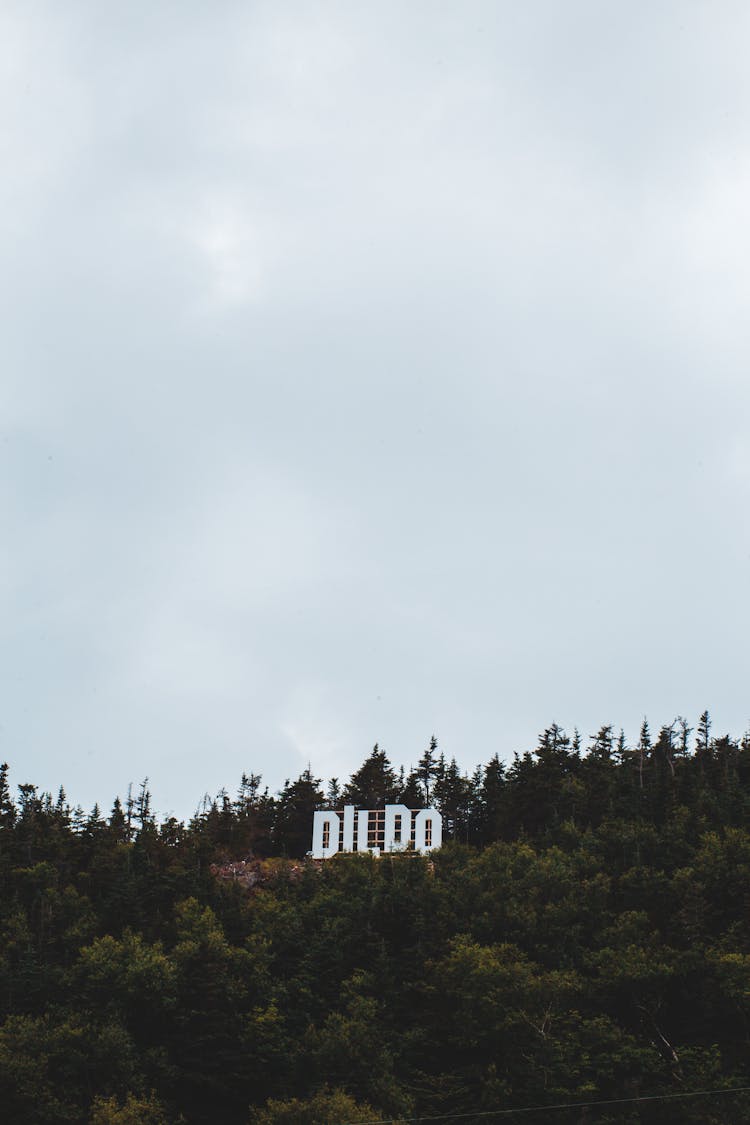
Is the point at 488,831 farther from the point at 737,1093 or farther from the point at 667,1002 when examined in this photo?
the point at 737,1093

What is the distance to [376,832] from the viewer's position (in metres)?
105

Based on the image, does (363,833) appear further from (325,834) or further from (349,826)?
(325,834)

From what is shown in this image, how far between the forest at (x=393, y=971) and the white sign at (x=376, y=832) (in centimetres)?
174

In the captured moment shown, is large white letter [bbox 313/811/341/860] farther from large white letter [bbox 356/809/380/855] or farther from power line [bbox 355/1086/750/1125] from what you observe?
power line [bbox 355/1086/750/1125]

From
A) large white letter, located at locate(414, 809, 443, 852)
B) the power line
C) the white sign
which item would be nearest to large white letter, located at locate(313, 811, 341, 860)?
the white sign

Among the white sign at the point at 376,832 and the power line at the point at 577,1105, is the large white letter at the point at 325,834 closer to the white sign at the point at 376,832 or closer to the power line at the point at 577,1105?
the white sign at the point at 376,832

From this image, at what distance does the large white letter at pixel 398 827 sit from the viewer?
335ft

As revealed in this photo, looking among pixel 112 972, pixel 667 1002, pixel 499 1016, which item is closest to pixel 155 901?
pixel 112 972

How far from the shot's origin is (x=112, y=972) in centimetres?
8012

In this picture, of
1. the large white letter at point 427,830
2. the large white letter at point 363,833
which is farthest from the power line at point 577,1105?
the large white letter at point 363,833

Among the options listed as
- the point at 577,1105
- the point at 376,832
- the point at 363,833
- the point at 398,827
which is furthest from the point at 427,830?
the point at 577,1105

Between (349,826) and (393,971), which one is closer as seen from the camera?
(393,971)

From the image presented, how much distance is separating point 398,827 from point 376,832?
2.79m

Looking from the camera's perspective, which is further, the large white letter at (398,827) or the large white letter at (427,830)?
the large white letter at (398,827)
